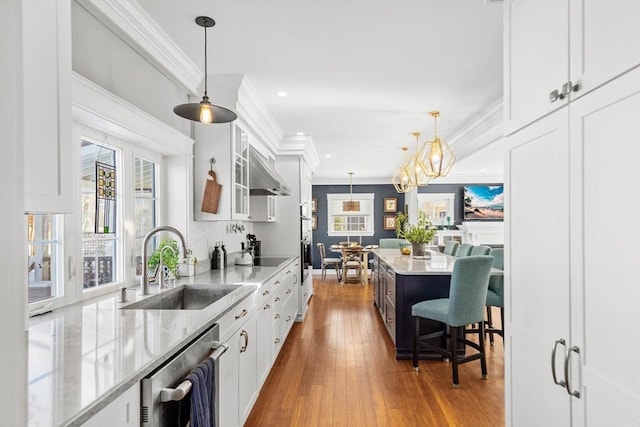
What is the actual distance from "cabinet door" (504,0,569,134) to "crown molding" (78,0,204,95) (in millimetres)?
1957

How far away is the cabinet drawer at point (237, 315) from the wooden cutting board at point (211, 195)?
0.89 meters

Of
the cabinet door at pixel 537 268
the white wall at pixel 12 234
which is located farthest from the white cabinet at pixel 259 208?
the white wall at pixel 12 234

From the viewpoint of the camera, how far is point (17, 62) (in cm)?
62

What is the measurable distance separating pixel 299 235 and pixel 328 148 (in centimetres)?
168

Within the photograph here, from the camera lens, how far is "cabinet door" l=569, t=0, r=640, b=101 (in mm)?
969

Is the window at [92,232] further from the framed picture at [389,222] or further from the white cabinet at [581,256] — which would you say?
the framed picture at [389,222]

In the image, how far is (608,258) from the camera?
1047 millimetres

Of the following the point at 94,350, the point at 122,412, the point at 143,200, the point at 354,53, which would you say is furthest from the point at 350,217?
the point at 122,412

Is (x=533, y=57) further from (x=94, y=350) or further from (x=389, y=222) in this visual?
(x=389, y=222)

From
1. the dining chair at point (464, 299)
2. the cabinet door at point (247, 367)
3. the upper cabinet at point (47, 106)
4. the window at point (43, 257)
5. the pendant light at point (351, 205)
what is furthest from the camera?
the pendant light at point (351, 205)

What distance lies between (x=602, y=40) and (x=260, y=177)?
3516mm

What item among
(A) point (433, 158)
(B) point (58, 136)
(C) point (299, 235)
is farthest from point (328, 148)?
(B) point (58, 136)

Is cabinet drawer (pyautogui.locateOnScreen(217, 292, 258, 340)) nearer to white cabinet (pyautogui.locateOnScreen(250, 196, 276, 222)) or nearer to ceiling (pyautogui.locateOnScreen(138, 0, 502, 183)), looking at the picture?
ceiling (pyautogui.locateOnScreen(138, 0, 502, 183))

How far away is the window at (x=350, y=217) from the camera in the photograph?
10570 millimetres
